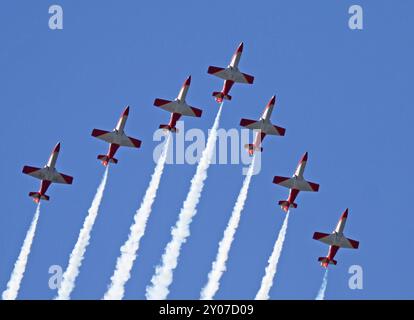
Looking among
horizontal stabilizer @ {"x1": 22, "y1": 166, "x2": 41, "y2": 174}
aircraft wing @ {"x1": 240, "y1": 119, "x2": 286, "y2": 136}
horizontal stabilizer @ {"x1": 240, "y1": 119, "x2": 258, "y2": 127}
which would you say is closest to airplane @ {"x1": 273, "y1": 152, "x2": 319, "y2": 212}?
aircraft wing @ {"x1": 240, "y1": 119, "x2": 286, "y2": 136}

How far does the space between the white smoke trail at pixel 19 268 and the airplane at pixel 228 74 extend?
845 inches

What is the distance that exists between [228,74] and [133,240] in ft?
65.8

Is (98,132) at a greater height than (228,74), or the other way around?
(228,74)

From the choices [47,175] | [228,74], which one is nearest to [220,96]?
[228,74]

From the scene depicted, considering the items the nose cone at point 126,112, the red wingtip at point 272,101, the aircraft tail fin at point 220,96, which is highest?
the red wingtip at point 272,101

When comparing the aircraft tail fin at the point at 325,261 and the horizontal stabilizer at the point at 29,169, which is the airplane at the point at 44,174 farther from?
the aircraft tail fin at the point at 325,261

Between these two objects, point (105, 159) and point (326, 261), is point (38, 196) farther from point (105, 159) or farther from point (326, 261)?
point (326, 261)

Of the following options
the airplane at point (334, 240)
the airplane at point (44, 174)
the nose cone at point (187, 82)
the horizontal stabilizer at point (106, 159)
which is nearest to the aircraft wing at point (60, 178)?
the airplane at point (44, 174)

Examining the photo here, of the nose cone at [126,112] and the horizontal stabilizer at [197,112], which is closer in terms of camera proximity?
the nose cone at [126,112]

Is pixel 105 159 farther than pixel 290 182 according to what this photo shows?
No

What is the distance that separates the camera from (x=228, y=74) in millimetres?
137500

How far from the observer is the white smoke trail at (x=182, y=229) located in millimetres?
124125
